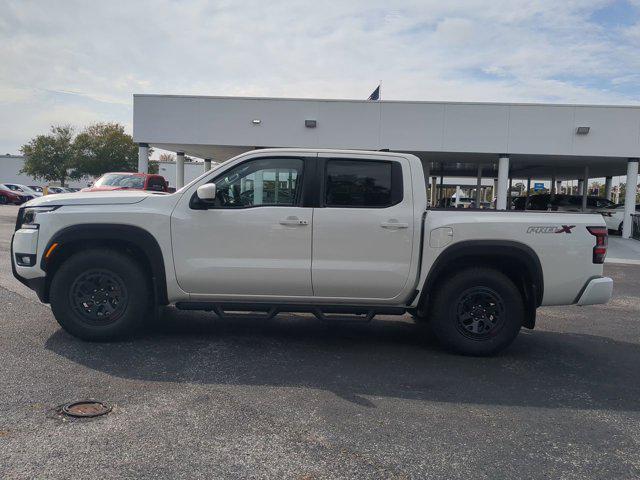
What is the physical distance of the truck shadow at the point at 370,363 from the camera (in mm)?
4688

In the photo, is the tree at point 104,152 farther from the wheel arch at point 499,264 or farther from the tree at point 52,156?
the wheel arch at point 499,264

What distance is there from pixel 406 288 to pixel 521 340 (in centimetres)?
191

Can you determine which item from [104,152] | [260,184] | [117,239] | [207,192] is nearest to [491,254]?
[260,184]

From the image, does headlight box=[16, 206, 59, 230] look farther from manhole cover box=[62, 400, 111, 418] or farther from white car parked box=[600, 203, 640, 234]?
white car parked box=[600, 203, 640, 234]

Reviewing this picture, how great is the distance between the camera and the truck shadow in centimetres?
469

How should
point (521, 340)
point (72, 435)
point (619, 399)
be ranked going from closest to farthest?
point (72, 435), point (619, 399), point (521, 340)

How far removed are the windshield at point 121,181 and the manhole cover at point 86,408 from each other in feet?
42.2

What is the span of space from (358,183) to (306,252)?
903 millimetres

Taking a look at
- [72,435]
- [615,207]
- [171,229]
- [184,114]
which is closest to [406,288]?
[171,229]

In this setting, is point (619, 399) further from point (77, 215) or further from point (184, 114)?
point (184, 114)

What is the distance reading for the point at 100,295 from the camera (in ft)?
18.5

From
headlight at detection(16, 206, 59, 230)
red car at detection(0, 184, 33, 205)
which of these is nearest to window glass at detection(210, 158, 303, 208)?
headlight at detection(16, 206, 59, 230)

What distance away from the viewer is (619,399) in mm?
4660

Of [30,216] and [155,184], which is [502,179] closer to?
[155,184]
